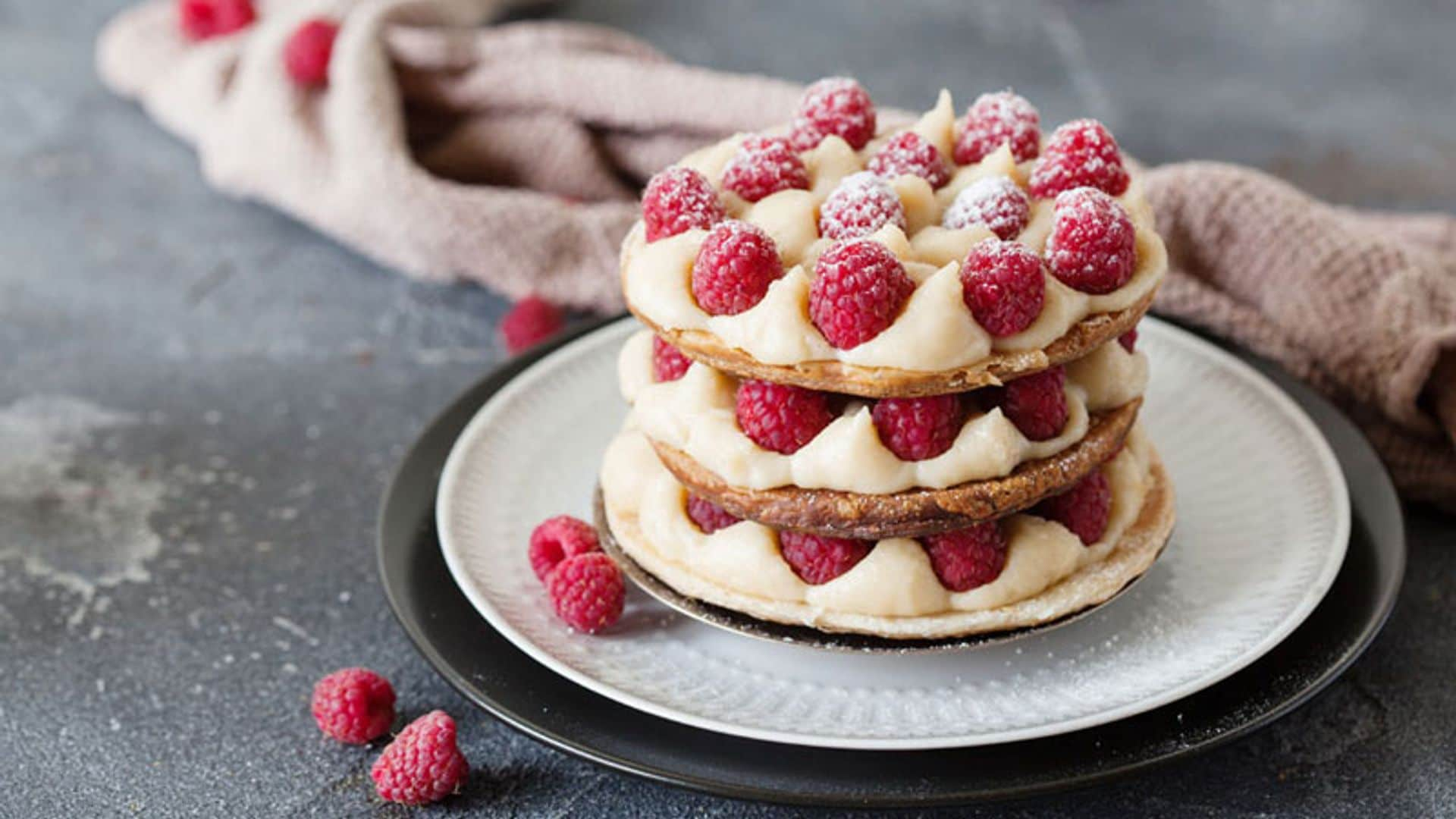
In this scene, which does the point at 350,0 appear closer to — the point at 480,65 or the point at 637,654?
the point at 480,65

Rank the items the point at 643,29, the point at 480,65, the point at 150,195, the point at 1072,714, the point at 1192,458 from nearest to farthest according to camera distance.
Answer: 1. the point at 1072,714
2. the point at 1192,458
3. the point at 480,65
4. the point at 150,195
5. the point at 643,29

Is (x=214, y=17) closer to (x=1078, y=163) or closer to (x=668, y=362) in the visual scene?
(x=668, y=362)

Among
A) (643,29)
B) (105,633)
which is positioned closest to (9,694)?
(105,633)

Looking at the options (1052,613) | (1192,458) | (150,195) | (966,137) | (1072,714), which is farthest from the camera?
(150,195)

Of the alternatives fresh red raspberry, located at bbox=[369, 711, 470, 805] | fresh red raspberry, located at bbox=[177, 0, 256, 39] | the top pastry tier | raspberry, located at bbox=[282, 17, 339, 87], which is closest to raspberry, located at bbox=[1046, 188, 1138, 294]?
the top pastry tier

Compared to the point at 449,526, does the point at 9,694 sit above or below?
Result: below
